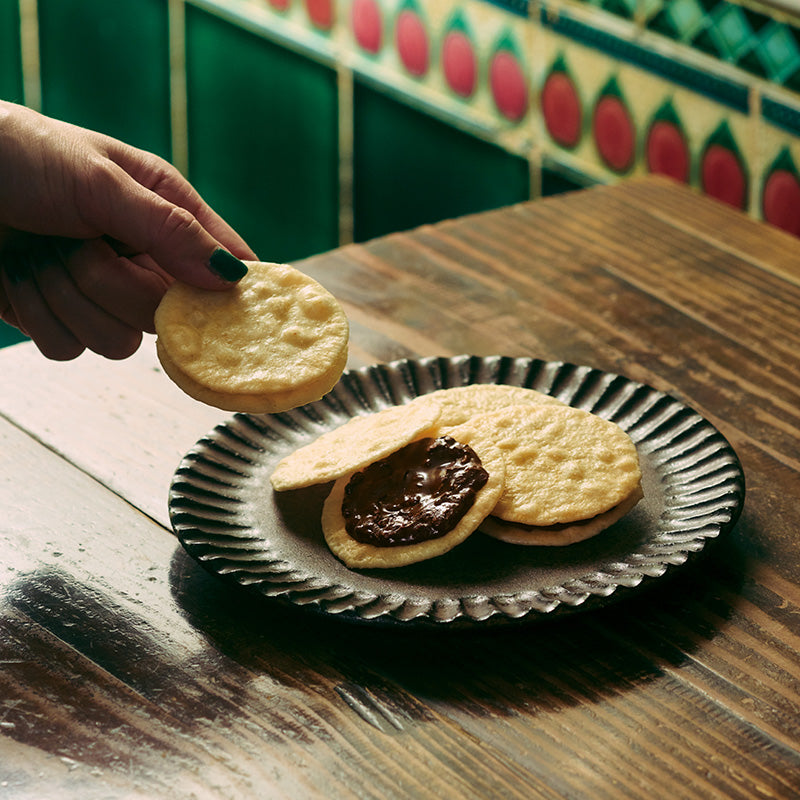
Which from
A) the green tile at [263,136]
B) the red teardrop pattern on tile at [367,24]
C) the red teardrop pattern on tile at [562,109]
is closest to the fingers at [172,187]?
the red teardrop pattern on tile at [562,109]

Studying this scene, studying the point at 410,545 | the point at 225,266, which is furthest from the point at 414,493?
the point at 225,266

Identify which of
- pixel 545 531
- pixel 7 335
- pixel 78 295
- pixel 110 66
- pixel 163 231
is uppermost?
pixel 163 231

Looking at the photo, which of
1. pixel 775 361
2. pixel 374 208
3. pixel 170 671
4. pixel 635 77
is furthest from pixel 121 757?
pixel 374 208

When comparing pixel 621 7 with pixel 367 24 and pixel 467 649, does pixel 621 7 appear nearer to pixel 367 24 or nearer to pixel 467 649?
pixel 367 24

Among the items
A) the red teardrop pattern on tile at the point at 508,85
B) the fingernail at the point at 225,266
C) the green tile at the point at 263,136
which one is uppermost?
the fingernail at the point at 225,266

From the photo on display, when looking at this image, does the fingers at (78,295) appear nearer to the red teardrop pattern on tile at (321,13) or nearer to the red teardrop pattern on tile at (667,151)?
the red teardrop pattern on tile at (667,151)

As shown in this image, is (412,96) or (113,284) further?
(412,96)

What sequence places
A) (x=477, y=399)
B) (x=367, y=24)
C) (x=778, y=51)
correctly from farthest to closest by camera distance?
(x=367, y=24), (x=778, y=51), (x=477, y=399)

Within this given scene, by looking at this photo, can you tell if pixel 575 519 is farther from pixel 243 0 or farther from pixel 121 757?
pixel 243 0
